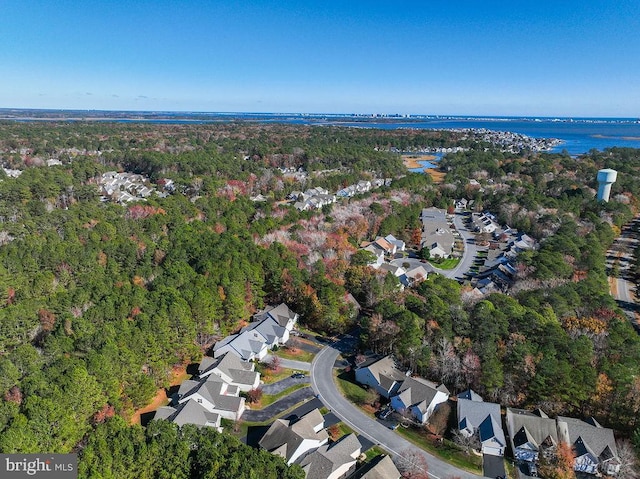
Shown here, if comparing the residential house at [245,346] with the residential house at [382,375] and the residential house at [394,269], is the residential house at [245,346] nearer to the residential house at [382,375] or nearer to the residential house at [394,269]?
the residential house at [382,375]

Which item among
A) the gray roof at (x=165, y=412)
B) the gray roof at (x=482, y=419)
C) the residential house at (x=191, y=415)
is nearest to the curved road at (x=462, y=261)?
the gray roof at (x=482, y=419)

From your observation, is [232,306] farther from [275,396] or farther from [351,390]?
[351,390]

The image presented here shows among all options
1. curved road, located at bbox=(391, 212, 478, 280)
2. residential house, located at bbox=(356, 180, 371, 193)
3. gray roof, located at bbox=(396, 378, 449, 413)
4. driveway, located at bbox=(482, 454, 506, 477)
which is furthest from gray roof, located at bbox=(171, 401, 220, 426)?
residential house, located at bbox=(356, 180, 371, 193)

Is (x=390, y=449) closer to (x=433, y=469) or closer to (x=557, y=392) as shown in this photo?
(x=433, y=469)

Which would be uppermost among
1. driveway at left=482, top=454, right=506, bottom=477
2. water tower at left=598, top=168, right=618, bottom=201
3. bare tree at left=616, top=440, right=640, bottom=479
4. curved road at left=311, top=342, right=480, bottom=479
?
water tower at left=598, top=168, right=618, bottom=201

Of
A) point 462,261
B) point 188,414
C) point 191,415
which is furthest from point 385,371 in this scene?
point 462,261

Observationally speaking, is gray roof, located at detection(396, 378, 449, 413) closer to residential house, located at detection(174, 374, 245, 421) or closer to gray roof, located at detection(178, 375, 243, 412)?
residential house, located at detection(174, 374, 245, 421)

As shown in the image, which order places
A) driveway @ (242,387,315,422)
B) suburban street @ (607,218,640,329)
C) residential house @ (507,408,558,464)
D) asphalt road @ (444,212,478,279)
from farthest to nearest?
1. asphalt road @ (444,212,478,279)
2. suburban street @ (607,218,640,329)
3. driveway @ (242,387,315,422)
4. residential house @ (507,408,558,464)

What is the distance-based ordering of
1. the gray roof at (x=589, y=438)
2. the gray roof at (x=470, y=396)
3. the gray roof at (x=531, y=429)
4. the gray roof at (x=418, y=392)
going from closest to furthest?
the gray roof at (x=589, y=438), the gray roof at (x=531, y=429), the gray roof at (x=418, y=392), the gray roof at (x=470, y=396)

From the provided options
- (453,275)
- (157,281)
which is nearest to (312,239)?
(453,275)
